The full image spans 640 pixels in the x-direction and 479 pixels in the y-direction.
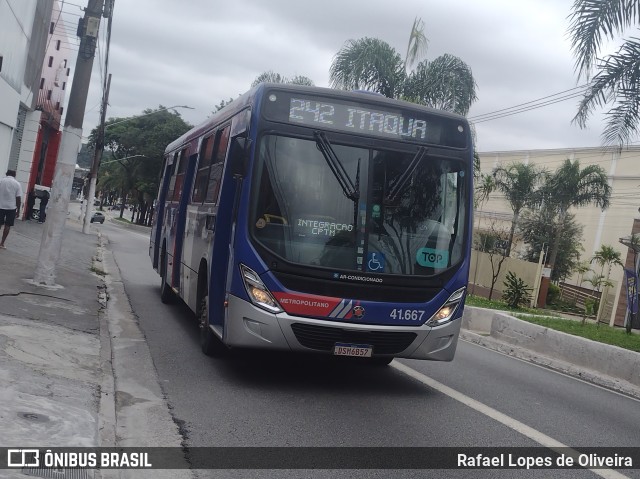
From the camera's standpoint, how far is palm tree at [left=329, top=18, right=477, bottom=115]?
26.9m

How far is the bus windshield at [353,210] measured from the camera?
7.71 m

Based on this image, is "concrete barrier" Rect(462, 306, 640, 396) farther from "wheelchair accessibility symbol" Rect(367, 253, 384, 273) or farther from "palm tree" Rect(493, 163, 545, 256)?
"palm tree" Rect(493, 163, 545, 256)

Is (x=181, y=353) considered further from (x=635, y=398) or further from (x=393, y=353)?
(x=635, y=398)

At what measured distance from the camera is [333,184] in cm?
784

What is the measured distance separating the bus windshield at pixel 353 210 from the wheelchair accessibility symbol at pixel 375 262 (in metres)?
0.01

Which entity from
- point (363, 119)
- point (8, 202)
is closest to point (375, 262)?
point (363, 119)

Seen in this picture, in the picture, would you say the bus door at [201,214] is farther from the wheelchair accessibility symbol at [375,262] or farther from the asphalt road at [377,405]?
the wheelchair accessibility symbol at [375,262]

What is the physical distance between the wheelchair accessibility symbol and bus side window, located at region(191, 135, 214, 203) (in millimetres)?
3270

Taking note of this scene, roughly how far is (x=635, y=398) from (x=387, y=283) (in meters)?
4.64

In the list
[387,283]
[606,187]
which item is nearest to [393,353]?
[387,283]

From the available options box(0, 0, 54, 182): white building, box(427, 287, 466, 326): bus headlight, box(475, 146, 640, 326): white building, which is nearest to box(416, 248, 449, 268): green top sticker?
box(427, 287, 466, 326): bus headlight

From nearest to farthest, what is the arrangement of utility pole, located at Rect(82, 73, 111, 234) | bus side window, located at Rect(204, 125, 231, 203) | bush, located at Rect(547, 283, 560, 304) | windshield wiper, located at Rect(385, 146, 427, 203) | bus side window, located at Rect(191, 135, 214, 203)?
1. windshield wiper, located at Rect(385, 146, 427, 203)
2. bus side window, located at Rect(204, 125, 231, 203)
3. bus side window, located at Rect(191, 135, 214, 203)
4. bush, located at Rect(547, 283, 560, 304)
5. utility pole, located at Rect(82, 73, 111, 234)

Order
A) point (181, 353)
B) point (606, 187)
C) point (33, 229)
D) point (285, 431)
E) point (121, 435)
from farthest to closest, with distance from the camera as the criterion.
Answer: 1. point (606, 187)
2. point (33, 229)
3. point (181, 353)
4. point (285, 431)
5. point (121, 435)

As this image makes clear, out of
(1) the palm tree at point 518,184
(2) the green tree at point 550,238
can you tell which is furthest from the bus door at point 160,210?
(2) the green tree at point 550,238
